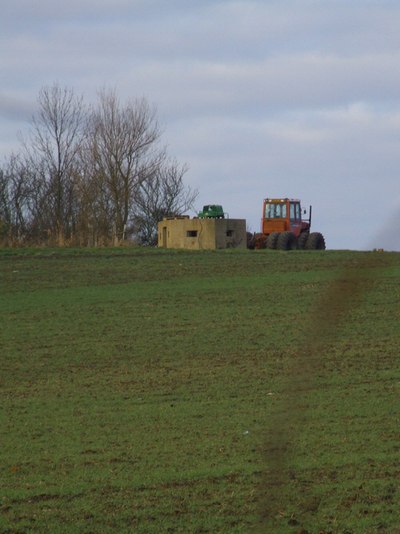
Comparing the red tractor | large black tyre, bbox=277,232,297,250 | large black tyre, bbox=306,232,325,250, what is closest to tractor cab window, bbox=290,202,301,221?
the red tractor

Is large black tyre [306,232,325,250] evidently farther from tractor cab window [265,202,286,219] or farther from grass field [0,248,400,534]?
grass field [0,248,400,534]

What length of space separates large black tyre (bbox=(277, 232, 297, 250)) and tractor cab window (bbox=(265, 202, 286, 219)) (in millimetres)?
1399

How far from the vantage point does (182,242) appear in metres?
42.8

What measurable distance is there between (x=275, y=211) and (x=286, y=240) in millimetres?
1951

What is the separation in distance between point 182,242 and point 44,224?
15829 mm

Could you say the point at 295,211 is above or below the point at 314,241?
above

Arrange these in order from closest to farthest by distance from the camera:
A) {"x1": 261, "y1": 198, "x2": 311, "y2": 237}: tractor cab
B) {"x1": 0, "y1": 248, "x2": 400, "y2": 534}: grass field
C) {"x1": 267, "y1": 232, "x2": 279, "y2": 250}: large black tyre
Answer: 1. {"x1": 0, "y1": 248, "x2": 400, "y2": 534}: grass field
2. {"x1": 267, "y1": 232, "x2": 279, "y2": 250}: large black tyre
3. {"x1": 261, "y1": 198, "x2": 311, "y2": 237}: tractor cab

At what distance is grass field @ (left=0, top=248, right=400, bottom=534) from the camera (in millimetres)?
6922

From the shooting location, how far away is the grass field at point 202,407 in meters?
6.92

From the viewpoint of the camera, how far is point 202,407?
40.1ft

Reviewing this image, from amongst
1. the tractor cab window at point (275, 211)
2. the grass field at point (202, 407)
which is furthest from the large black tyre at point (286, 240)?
the grass field at point (202, 407)

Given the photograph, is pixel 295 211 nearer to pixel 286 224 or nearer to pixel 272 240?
pixel 286 224

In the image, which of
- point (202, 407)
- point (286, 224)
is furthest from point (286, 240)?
point (202, 407)

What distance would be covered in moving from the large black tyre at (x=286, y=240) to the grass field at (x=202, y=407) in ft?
38.6
